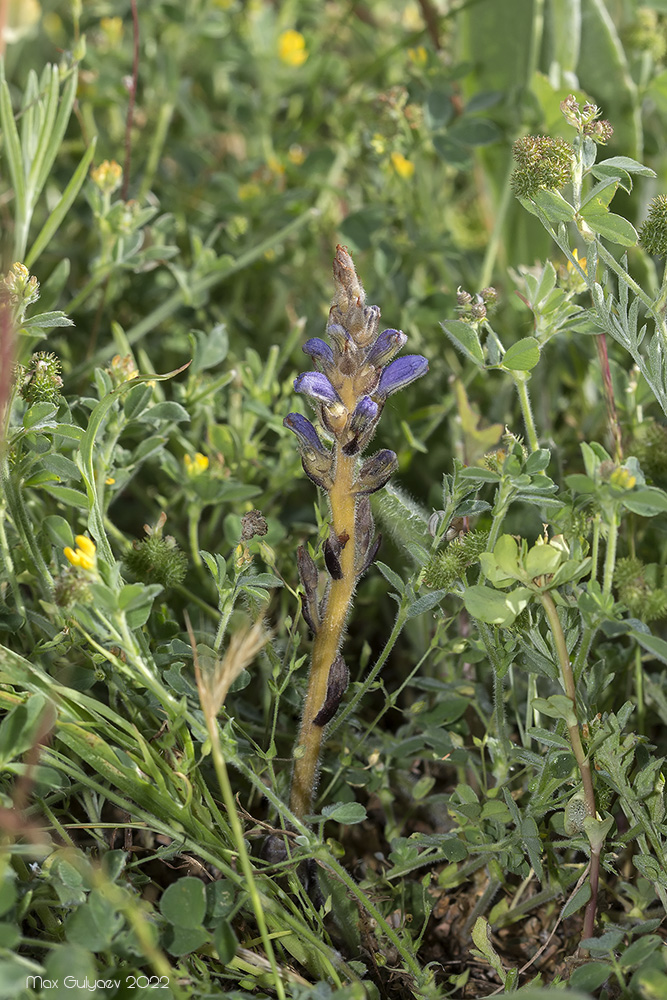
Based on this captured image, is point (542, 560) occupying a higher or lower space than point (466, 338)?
lower

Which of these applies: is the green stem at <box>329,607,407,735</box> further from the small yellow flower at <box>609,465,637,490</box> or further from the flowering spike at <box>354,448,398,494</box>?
the small yellow flower at <box>609,465,637,490</box>

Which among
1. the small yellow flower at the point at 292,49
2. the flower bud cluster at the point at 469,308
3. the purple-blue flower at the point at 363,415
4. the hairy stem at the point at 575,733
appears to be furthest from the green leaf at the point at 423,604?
the small yellow flower at the point at 292,49

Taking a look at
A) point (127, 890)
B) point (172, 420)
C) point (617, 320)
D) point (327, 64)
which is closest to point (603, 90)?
point (327, 64)

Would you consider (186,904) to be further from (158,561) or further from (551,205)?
(551,205)

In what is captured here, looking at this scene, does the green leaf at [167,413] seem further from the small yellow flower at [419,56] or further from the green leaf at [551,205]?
the small yellow flower at [419,56]

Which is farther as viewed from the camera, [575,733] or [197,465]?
[197,465]

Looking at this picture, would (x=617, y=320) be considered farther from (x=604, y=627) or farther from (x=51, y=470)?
(x=51, y=470)

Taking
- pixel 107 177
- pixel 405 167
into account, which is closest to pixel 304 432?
pixel 107 177
